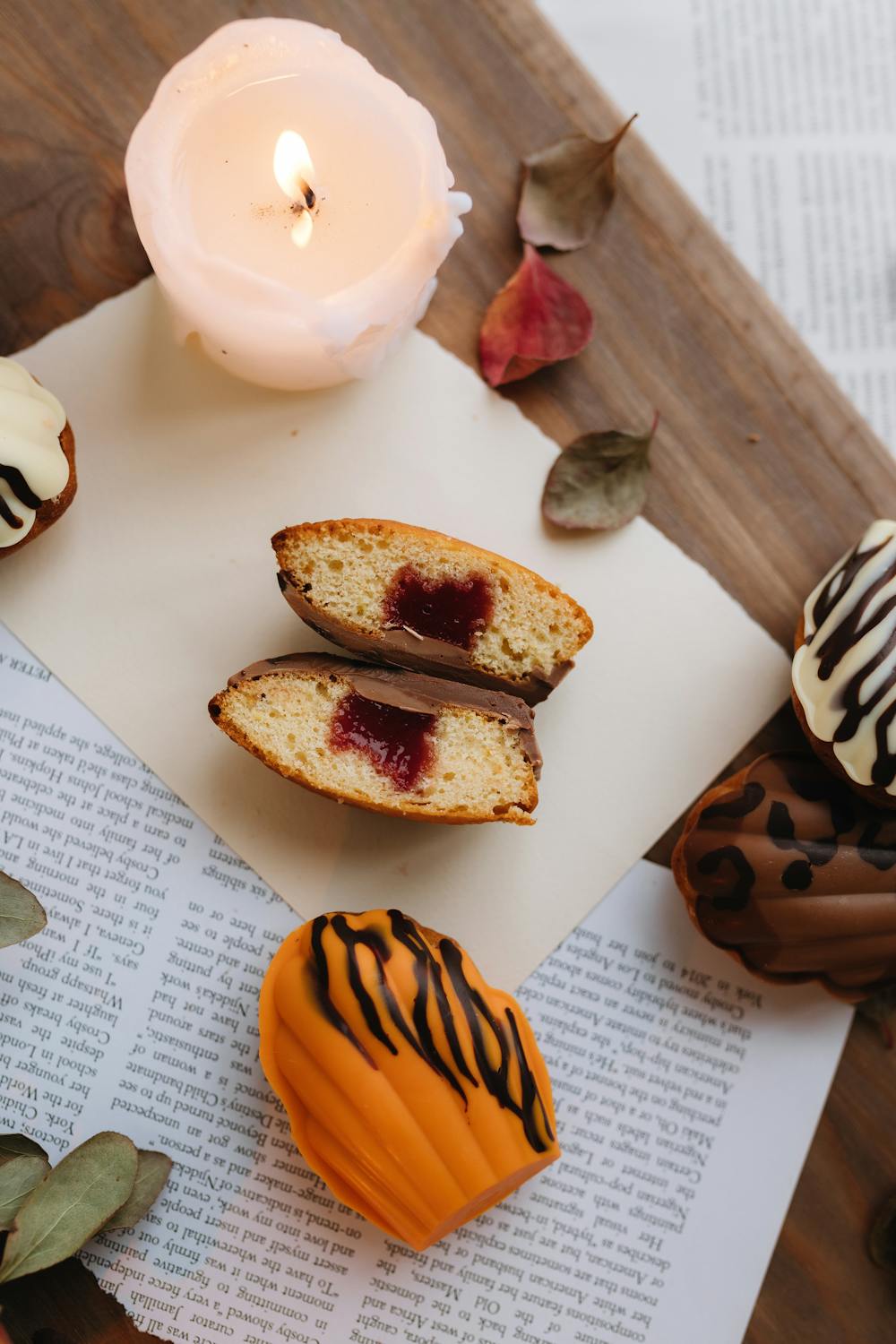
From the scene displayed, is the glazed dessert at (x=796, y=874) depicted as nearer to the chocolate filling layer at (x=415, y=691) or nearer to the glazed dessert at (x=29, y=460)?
the chocolate filling layer at (x=415, y=691)

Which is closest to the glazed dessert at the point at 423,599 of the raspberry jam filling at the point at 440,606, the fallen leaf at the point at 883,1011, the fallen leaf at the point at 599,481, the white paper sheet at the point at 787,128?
the raspberry jam filling at the point at 440,606

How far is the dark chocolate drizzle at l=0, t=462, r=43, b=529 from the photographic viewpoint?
0.82 meters

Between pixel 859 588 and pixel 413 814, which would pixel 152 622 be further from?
pixel 859 588

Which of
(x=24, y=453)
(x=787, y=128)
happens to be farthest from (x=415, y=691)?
(x=787, y=128)

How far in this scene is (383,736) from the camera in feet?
2.87

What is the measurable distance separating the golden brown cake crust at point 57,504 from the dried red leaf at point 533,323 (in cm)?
38

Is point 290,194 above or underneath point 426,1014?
above

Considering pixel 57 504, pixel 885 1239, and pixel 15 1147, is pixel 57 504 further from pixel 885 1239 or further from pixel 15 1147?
pixel 885 1239

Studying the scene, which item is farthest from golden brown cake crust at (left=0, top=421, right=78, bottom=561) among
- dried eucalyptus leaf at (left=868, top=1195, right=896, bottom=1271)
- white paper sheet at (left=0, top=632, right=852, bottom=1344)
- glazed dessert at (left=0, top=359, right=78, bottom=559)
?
dried eucalyptus leaf at (left=868, top=1195, right=896, bottom=1271)

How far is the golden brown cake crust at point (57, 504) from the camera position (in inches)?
34.6

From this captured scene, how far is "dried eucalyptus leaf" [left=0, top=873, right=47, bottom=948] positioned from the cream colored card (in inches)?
5.9

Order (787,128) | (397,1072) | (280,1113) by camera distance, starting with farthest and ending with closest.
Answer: (787,128)
(280,1113)
(397,1072)

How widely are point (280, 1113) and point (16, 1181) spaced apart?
0.70 ft

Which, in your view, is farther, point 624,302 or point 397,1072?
point 624,302
